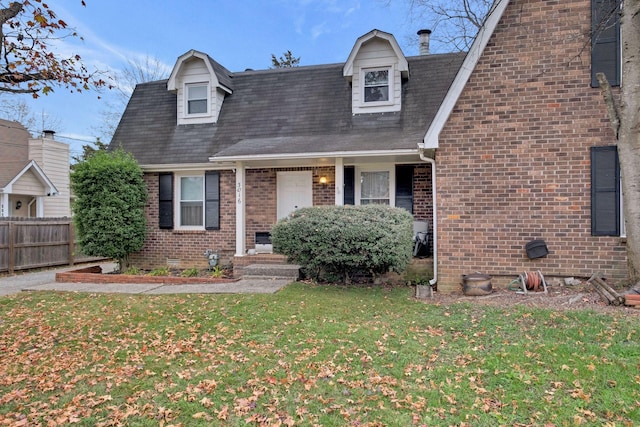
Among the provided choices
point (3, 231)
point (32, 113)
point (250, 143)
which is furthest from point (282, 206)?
point (32, 113)

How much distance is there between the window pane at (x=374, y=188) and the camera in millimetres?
10398

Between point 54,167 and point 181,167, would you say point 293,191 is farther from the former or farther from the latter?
point 54,167

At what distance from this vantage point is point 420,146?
24.7 ft

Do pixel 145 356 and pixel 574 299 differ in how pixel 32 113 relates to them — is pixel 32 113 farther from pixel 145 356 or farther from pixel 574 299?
pixel 574 299

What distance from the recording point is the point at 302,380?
12.8 feet

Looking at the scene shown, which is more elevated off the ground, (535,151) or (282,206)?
(535,151)

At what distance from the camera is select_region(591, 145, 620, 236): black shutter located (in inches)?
273

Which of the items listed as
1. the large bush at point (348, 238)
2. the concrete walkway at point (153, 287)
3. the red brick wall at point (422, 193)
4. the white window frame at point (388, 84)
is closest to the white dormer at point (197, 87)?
the white window frame at point (388, 84)

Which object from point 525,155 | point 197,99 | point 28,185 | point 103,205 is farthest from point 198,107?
point 28,185

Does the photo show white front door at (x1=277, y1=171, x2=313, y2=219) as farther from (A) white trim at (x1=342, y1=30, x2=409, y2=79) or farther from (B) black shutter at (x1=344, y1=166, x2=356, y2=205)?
(A) white trim at (x1=342, y1=30, x2=409, y2=79)

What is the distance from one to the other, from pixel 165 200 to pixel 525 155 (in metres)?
9.27

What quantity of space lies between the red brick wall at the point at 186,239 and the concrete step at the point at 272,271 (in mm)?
1906

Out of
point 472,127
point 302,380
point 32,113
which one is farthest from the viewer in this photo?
point 32,113

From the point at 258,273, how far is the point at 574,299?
6.20 m
